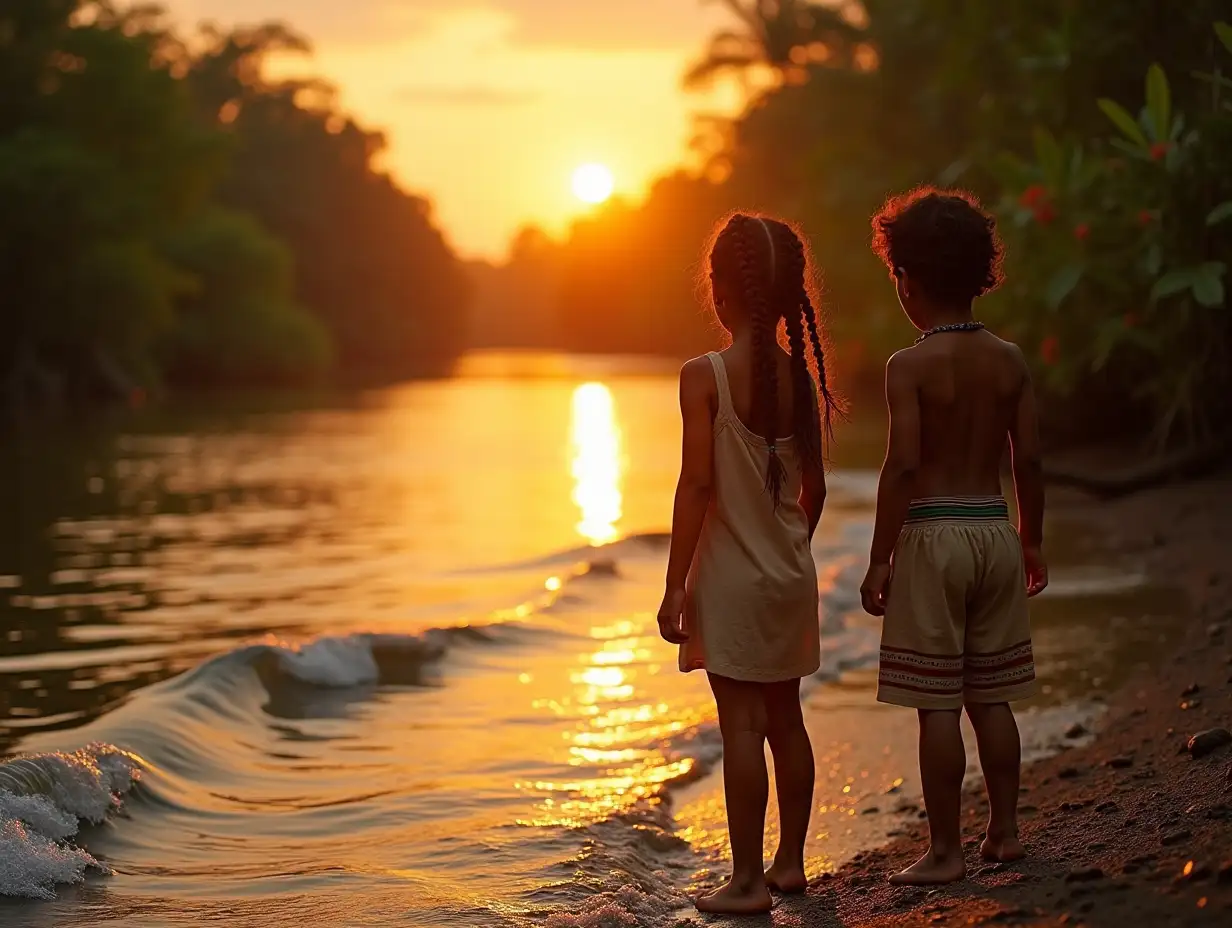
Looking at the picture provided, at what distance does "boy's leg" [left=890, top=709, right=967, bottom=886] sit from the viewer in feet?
11.9

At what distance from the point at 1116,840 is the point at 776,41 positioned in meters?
40.4

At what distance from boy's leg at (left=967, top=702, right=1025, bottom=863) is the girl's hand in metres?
0.76

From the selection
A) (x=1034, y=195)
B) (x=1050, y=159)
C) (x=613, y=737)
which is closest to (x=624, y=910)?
(x=613, y=737)

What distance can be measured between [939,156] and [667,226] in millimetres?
53669

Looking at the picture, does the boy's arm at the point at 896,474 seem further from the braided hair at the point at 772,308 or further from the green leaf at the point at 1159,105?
the green leaf at the point at 1159,105

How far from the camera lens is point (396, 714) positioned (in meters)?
6.49

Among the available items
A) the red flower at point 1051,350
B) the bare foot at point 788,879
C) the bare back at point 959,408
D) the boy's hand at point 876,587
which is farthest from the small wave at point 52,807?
the red flower at point 1051,350

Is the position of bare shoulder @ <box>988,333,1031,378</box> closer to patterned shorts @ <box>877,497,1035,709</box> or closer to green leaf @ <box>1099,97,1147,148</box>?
patterned shorts @ <box>877,497,1035,709</box>

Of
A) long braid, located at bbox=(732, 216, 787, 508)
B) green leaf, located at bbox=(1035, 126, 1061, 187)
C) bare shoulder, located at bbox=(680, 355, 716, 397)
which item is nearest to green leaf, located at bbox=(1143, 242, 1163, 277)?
green leaf, located at bbox=(1035, 126, 1061, 187)

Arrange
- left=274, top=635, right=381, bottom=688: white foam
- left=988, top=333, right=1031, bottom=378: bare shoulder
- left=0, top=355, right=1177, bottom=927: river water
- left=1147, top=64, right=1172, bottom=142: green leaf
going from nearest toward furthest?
left=988, top=333, right=1031, bottom=378: bare shoulder < left=0, top=355, right=1177, bottom=927: river water < left=274, top=635, right=381, bottom=688: white foam < left=1147, top=64, right=1172, bottom=142: green leaf

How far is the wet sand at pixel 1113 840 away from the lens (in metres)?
2.96

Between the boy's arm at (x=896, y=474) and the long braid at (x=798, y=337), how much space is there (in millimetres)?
213

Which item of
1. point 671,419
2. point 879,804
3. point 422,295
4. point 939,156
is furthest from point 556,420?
point 422,295

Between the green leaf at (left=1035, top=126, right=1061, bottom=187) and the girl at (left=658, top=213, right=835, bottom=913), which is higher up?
the green leaf at (left=1035, top=126, right=1061, bottom=187)
